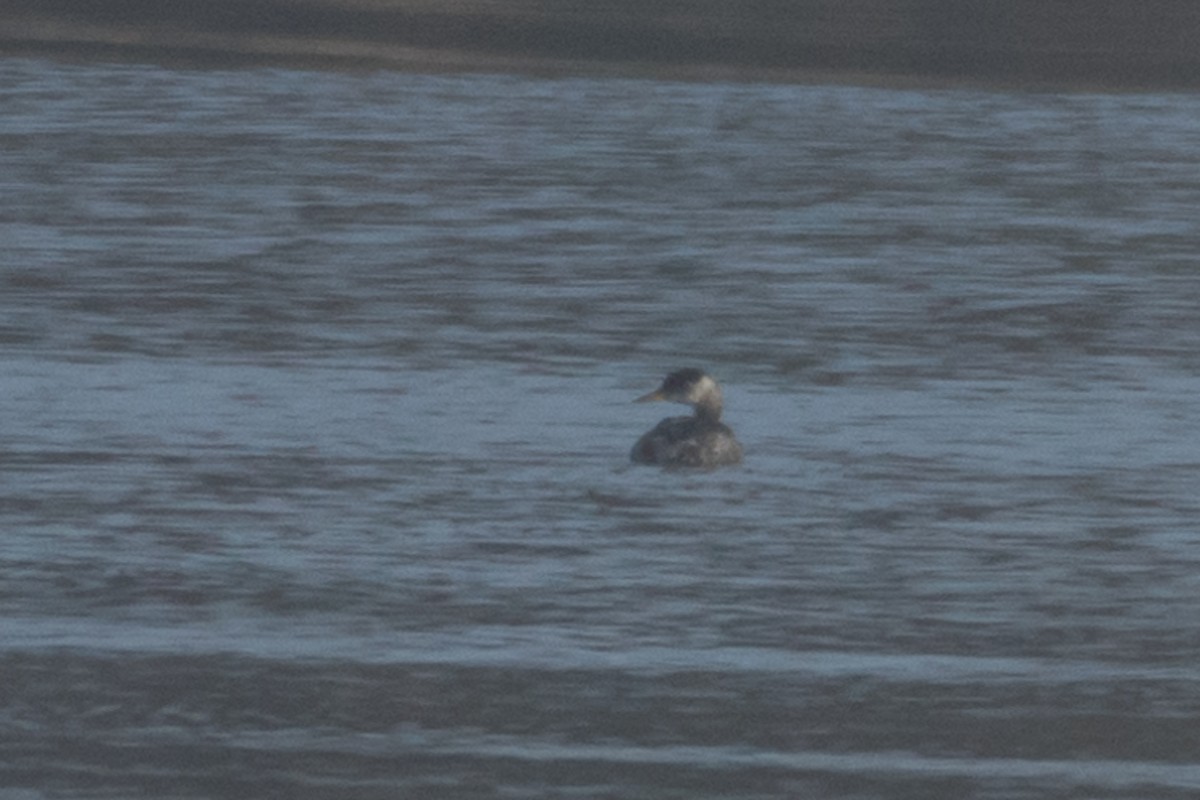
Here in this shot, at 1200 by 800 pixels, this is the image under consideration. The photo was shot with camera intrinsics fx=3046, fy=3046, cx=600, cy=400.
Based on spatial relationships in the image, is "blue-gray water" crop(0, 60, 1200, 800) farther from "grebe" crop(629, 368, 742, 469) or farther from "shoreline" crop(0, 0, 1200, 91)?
"shoreline" crop(0, 0, 1200, 91)

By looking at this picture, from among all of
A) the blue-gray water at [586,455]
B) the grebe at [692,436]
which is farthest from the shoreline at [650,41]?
the grebe at [692,436]

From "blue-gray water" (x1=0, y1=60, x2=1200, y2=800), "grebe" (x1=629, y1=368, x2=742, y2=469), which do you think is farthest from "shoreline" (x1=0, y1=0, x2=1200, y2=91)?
"grebe" (x1=629, y1=368, x2=742, y2=469)

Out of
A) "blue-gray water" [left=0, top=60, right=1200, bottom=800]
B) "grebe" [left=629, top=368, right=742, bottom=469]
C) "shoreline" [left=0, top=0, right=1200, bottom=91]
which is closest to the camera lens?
"blue-gray water" [left=0, top=60, right=1200, bottom=800]

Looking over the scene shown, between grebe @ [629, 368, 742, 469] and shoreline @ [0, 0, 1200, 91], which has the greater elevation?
shoreline @ [0, 0, 1200, 91]

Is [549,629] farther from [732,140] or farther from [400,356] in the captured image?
[732,140]

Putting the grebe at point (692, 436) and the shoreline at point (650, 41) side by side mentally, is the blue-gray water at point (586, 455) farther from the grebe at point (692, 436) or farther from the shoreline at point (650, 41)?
the shoreline at point (650, 41)

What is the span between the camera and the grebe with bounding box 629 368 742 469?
8.84 meters

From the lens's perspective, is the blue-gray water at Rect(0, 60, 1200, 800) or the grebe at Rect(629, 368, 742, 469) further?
the grebe at Rect(629, 368, 742, 469)

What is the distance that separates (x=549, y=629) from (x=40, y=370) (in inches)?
141

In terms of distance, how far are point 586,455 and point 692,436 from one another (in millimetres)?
346

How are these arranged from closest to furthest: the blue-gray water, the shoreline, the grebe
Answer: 1. the blue-gray water
2. the grebe
3. the shoreline

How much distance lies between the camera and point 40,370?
9992 millimetres

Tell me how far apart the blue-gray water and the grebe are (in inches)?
5.2

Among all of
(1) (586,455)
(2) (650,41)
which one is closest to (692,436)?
(1) (586,455)
